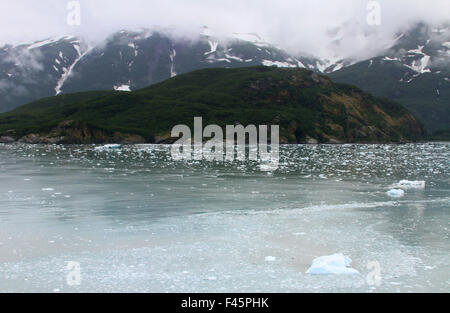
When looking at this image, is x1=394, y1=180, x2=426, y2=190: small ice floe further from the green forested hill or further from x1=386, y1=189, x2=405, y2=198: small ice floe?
the green forested hill

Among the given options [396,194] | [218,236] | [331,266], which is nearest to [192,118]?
[396,194]

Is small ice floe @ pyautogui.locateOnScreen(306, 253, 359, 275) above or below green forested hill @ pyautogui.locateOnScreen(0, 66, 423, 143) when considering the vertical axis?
below

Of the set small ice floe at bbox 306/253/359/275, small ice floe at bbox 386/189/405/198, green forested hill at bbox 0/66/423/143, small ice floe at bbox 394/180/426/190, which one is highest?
green forested hill at bbox 0/66/423/143

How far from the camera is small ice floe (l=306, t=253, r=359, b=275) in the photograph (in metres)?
13.9

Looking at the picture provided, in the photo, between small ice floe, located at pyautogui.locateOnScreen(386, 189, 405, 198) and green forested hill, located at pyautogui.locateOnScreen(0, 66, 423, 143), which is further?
green forested hill, located at pyautogui.locateOnScreen(0, 66, 423, 143)

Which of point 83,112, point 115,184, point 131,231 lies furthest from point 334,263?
point 83,112

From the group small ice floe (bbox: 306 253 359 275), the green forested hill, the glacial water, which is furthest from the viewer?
the green forested hill

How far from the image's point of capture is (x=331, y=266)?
1404cm

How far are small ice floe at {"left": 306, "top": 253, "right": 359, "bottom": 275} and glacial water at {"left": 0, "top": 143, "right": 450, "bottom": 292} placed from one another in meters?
0.25

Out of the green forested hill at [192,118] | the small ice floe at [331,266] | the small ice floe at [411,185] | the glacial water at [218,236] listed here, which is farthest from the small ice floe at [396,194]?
the green forested hill at [192,118]

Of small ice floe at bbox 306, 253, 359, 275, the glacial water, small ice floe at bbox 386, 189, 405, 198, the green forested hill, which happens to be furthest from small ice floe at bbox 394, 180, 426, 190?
the green forested hill

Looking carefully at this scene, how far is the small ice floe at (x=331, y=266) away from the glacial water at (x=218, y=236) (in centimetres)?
25

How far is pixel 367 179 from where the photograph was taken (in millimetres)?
39625
